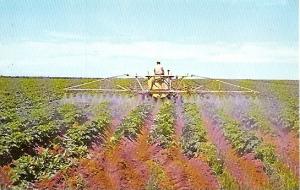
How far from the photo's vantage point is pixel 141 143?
6336mm

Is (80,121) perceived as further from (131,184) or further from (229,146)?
(131,184)

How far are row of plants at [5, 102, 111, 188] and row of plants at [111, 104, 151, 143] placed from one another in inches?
11.0

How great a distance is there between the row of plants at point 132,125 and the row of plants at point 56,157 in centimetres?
28

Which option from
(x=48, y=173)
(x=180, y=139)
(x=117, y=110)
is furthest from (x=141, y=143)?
(x=117, y=110)

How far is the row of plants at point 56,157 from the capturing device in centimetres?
456

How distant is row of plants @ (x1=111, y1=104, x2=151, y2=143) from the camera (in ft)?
21.4

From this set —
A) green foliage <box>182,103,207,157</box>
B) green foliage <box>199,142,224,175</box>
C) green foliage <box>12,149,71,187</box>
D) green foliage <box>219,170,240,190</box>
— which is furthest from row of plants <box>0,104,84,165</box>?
green foliage <box>219,170,240,190</box>

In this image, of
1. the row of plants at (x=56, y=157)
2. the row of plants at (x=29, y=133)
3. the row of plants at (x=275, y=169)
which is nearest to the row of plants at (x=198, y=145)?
the row of plants at (x=275, y=169)

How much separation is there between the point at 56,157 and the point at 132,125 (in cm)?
206

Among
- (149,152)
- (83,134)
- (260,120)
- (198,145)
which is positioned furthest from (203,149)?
(260,120)

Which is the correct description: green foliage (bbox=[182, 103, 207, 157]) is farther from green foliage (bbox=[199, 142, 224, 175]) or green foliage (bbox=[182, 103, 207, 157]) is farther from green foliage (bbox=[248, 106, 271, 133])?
green foliage (bbox=[248, 106, 271, 133])

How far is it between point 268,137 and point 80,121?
2797mm

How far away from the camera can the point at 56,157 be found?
16.7 feet

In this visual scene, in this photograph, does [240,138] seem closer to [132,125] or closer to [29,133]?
[132,125]
